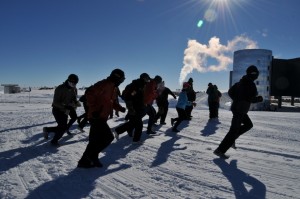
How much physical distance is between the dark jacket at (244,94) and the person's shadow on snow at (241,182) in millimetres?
1059

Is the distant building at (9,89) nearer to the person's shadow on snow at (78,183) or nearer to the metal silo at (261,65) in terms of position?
the metal silo at (261,65)

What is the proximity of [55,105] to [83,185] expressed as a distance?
328 centimetres

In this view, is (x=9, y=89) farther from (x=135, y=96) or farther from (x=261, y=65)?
(x=135, y=96)

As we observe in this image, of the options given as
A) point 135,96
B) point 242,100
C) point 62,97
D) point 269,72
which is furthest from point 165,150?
point 269,72

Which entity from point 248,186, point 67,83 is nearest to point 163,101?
point 67,83

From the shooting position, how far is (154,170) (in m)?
4.96

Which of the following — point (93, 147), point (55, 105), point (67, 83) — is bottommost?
point (93, 147)

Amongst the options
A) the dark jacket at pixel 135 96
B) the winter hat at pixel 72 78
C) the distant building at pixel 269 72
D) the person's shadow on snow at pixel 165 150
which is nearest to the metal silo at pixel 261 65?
the distant building at pixel 269 72

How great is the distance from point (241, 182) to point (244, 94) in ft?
6.19

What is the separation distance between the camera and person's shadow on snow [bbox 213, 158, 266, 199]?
12.7 feet

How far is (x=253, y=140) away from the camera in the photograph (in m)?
8.11

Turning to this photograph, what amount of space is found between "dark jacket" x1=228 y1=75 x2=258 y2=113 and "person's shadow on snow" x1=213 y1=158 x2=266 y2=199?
41.7 inches

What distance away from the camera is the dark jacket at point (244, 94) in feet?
18.7

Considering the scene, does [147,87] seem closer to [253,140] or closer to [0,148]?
[253,140]
